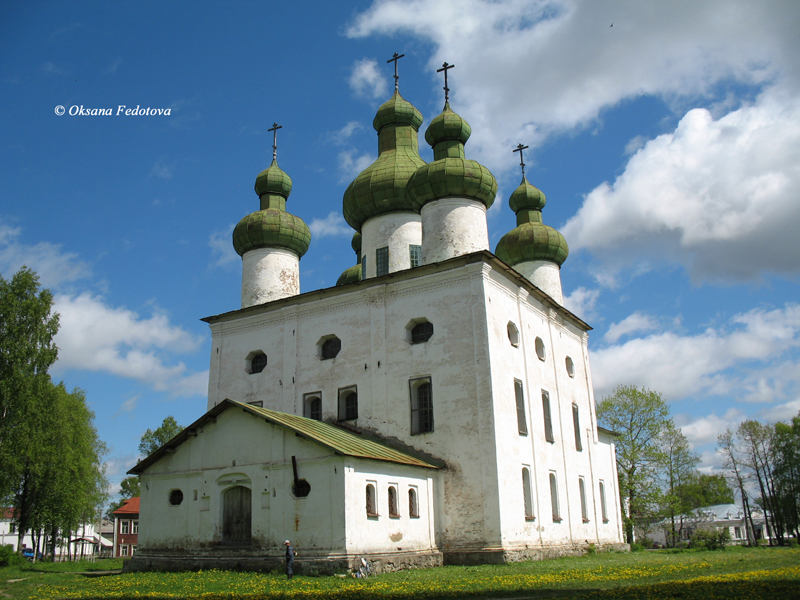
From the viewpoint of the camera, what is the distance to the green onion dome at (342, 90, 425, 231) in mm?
21297

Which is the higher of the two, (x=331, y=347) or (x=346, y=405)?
(x=331, y=347)

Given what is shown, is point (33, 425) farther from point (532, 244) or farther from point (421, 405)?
point (532, 244)

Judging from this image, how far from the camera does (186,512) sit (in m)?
15.8

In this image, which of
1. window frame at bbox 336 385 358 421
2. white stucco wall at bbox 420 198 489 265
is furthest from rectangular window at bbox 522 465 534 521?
white stucco wall at bbox 420 198 489 265

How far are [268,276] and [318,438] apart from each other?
9.31m

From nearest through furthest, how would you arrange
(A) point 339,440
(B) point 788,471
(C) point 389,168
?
1. (A) point 339,440
2. (C) point 389,168
3. (B) point 788,471

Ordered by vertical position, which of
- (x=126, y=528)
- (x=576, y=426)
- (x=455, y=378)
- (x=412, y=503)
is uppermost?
(x=455, y=378)

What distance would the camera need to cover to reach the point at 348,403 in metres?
18.5

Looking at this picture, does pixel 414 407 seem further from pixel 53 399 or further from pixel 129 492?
pixel 129 492

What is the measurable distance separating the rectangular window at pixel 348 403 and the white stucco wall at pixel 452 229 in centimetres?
421

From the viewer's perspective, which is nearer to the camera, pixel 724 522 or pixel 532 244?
pixel 532 244

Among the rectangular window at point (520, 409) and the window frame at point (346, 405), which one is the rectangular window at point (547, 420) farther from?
the window frame at point (346, 405)

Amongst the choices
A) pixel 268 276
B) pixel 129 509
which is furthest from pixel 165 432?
pixel 268 276

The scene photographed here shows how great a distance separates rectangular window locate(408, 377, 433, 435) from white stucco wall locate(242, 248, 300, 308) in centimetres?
673
